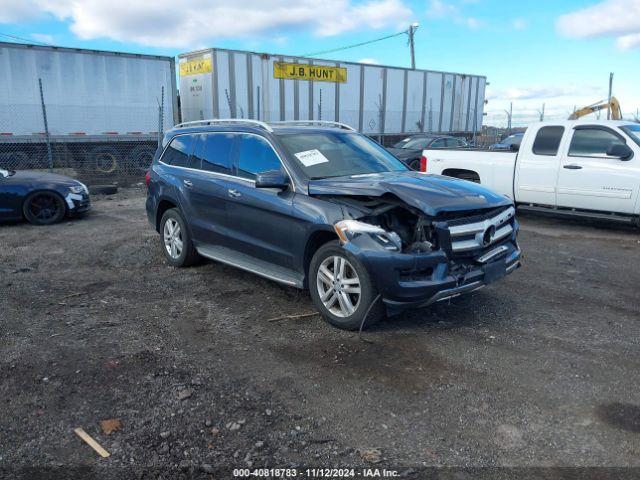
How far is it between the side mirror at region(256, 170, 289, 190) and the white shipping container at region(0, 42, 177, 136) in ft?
44.9

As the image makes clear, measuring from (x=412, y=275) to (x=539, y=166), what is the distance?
5.86 m

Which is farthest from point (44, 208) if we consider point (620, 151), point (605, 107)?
point (605, 107)

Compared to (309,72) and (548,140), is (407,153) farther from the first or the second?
(548,140)

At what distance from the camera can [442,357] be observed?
3.97 meters

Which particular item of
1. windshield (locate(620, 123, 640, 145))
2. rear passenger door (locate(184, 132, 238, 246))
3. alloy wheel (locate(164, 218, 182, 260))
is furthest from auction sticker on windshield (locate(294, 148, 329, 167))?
windshield (locate(620, 123, 640, 145))

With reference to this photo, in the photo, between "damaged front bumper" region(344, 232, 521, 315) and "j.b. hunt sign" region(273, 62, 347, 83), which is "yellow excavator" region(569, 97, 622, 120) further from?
"damaged front bumper" region(344, 232, 521, 315)

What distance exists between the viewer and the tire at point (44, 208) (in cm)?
930

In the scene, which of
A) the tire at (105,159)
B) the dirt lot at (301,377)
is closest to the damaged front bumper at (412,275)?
the dirt lot at (301,377)

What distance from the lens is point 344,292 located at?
4398 mm

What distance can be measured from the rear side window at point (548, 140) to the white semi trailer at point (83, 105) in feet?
41.5

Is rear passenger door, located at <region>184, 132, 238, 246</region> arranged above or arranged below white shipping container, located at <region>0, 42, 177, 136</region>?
below

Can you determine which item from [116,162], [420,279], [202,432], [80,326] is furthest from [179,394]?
[116,162]

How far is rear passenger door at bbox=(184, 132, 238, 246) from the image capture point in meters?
5.67

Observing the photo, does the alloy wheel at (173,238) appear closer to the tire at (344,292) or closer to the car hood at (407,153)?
the tire at (344,292)
